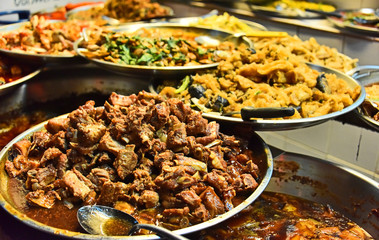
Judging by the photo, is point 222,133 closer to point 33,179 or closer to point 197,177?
point 197,177

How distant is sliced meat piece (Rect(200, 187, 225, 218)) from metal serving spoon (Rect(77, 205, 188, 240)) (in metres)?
0.30

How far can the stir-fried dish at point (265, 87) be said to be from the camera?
2230mm

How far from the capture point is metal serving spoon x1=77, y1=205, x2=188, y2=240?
131 centimetres

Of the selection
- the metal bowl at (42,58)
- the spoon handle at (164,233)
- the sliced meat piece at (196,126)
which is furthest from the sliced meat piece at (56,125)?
the metal bowl at (42,58)

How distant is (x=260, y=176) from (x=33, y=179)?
3.41 ft

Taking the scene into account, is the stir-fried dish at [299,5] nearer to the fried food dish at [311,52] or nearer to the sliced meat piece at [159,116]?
the fried food dish at [311,52]

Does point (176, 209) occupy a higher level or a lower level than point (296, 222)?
higher

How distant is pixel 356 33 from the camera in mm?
4406

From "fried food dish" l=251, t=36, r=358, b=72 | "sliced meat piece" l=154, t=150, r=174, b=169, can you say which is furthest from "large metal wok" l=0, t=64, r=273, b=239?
"fried food dish" l=251, t=36, r=358, b=72

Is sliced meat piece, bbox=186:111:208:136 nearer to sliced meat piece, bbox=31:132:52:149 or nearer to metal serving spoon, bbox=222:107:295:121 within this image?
metal serving spoon, bbox=222:107:295:121

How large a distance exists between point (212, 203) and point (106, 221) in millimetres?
431

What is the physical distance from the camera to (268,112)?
1801mm

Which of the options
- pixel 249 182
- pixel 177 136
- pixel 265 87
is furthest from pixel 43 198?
pixel 265 87

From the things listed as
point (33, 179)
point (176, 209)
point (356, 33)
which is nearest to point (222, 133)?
point (176, 209)
